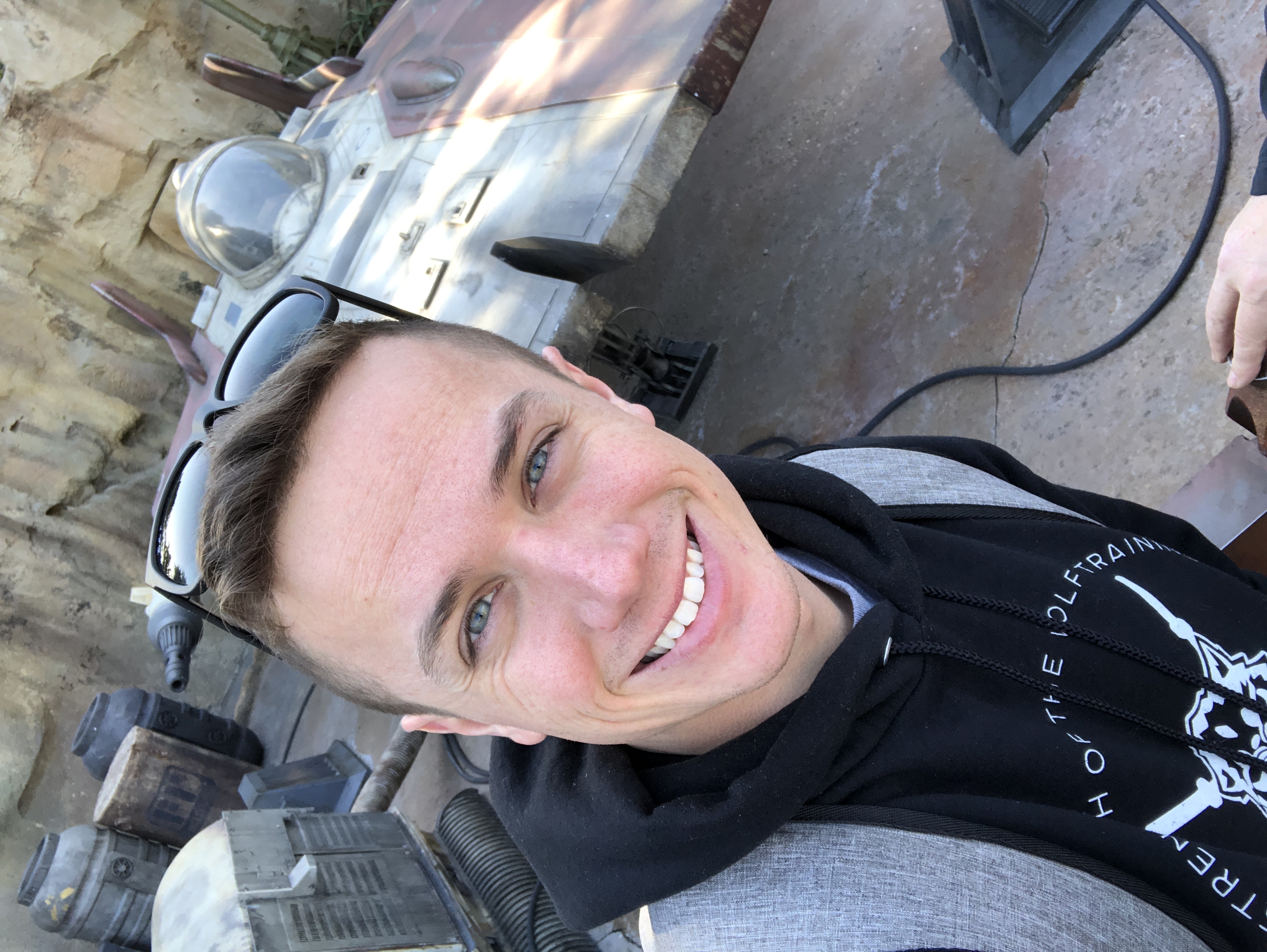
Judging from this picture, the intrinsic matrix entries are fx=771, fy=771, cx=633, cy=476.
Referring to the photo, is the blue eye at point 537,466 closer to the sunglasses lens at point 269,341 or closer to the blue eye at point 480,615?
the blue eye at point 480,615

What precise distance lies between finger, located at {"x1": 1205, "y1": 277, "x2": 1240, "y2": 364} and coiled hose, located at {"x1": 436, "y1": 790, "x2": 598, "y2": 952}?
2.88m

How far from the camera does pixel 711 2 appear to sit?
2691 mm

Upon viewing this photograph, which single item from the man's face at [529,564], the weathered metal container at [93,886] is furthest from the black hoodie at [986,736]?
the weathered metal container at [93,886]

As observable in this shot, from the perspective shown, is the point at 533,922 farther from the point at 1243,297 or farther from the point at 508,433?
the point at 1243,297

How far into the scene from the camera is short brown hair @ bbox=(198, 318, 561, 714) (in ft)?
4.19

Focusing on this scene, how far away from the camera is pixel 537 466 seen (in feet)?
4.04

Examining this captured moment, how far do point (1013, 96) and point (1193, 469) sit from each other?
153 cm

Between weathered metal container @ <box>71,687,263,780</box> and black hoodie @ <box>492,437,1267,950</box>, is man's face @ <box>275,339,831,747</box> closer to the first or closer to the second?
black hoodie @ <box>492,437,1267,950</box>

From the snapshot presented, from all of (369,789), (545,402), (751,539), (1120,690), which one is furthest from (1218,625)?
(369,789)

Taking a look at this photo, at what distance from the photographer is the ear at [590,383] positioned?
4.64ft

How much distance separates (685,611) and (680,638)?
43mm

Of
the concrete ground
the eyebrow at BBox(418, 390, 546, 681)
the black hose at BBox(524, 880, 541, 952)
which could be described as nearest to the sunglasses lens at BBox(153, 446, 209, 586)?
the eyebrow at BBox(418, 390, 546, 681)

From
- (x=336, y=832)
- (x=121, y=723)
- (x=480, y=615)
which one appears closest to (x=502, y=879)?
(x=336, y=832)

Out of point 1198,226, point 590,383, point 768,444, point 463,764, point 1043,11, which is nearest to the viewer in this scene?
point 590,383
